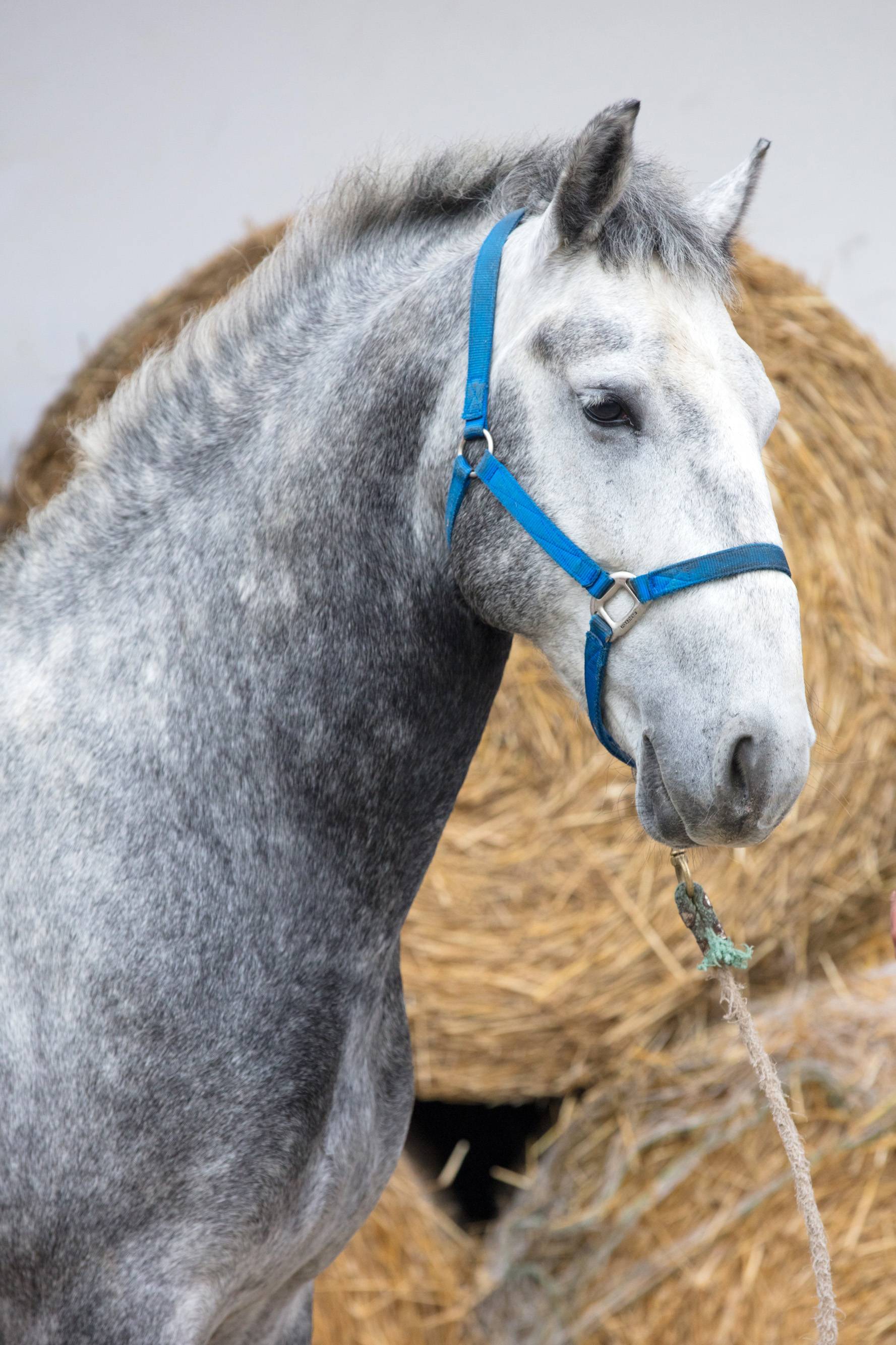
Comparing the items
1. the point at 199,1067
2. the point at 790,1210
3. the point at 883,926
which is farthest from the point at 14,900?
the point at 883,926

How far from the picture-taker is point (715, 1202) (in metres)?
2.12

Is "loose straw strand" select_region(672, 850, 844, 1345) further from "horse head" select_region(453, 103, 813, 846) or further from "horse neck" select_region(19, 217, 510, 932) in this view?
"horse neck" select_region(19, 217, 510, 932)

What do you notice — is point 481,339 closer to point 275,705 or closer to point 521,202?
point 521,202

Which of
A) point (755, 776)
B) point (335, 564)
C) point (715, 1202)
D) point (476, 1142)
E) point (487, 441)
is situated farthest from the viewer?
point (476, 1142)

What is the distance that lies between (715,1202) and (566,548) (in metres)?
1.58

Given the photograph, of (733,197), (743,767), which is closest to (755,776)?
(743,767)

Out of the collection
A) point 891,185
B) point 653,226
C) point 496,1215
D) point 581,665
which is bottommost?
point 496,1215

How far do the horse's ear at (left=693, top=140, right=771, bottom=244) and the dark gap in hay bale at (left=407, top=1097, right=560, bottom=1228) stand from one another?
1.84 metres

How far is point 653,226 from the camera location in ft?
3.51

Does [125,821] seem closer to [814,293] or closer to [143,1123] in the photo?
[143,1123]

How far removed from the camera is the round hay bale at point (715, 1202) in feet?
6.75

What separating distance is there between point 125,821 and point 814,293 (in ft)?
5.52

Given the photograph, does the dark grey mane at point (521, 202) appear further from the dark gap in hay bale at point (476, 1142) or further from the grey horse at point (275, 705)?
the dark gap in hay bale at point (476, 1142)

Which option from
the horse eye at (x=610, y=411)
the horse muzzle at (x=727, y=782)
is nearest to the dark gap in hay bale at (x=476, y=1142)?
the horse muzzle at (x=727, y=782)
